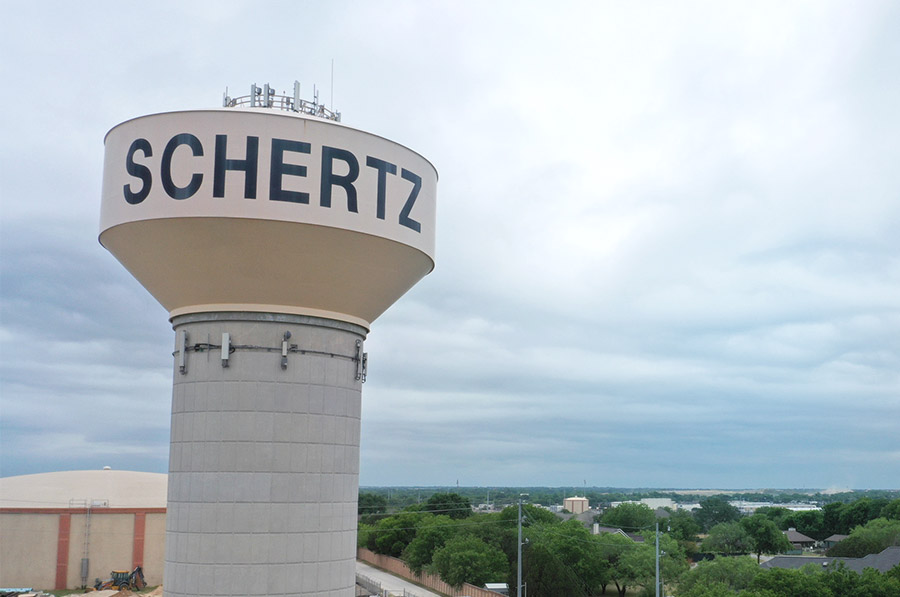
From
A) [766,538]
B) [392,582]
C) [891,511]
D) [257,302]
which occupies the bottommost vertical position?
[392,582]

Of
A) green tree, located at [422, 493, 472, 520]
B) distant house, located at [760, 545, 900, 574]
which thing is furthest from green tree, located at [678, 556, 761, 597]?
green tree, located at [422, 493, 472, 520]

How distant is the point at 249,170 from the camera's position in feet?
46.5

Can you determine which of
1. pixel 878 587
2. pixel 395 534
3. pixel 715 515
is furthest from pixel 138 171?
pixel 715 515

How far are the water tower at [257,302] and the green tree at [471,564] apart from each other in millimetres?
37674

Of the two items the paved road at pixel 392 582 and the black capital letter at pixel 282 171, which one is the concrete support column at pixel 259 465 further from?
the paved road at pixel 392 582

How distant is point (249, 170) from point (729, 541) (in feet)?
275

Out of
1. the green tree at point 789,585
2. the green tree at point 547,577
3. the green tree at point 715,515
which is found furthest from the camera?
the green tree at point 715,515

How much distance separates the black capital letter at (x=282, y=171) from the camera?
46.7 feet

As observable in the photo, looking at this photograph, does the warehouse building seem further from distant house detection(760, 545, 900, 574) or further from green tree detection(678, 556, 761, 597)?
distant house detection(760, 545, 900, 574)

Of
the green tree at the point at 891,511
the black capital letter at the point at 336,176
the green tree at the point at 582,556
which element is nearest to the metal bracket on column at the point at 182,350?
the black capital letter at the point at 336,176

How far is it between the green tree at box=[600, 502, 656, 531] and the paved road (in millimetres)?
38398

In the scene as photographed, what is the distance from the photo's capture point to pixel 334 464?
15.4 meters

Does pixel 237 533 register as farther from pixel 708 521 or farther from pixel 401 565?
pixel 708 521

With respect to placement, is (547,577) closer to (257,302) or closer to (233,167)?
(257,302)
